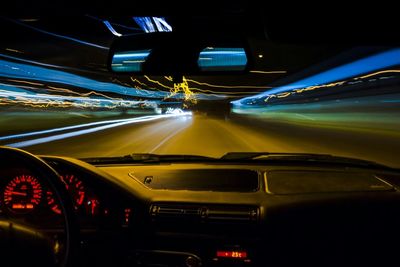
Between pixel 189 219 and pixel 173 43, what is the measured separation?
4.70ft

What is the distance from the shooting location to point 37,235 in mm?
3146

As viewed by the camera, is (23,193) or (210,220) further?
(23,193)

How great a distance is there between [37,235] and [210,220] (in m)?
1.33

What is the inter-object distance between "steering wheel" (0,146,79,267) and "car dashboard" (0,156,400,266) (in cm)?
42

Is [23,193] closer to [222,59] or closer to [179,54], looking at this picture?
[179,54]

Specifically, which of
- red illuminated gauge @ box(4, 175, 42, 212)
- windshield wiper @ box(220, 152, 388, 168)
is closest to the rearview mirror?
windshield wiper @ box(220, 152, 388, 168)

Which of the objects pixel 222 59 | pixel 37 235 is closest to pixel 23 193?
pixel 37 235

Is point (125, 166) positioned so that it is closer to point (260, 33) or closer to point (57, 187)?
point (260, 33)

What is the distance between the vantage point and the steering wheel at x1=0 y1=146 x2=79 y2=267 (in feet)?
10.0

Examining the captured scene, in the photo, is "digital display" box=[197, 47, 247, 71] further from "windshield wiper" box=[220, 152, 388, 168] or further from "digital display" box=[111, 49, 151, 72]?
"windshield wiper" box=[220, 152, 388, 168]

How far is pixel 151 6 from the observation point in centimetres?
397

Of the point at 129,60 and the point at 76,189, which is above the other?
the point at 129,60

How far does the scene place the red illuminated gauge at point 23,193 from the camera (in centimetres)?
418

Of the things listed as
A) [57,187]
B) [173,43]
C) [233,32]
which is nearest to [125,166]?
[173,43]
